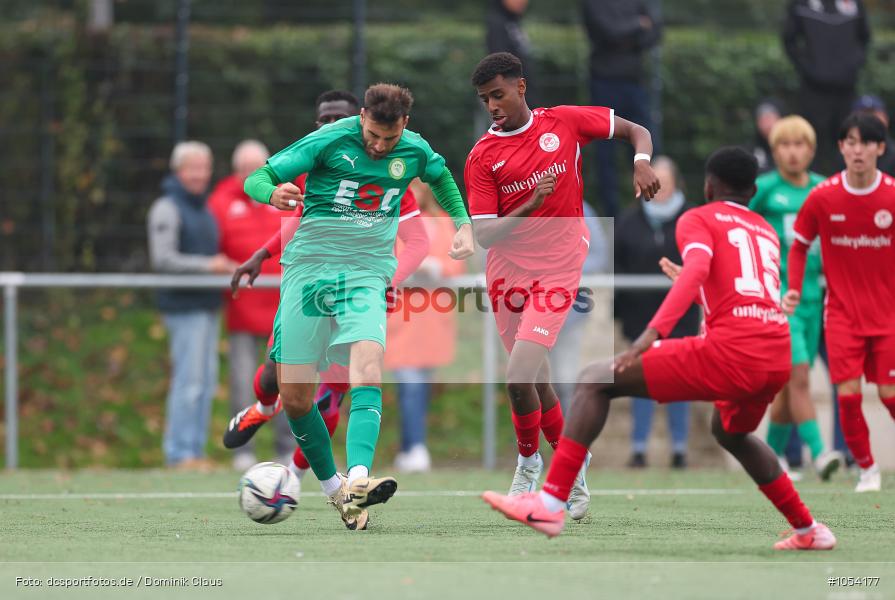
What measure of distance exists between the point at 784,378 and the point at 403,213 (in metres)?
2.82

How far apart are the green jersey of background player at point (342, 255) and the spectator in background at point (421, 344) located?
15.5 feet

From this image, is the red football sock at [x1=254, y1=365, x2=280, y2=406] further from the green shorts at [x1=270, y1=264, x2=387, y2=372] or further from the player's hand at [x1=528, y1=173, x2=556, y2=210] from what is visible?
the player's hand at [x1=528, y1=173, x2=556, y2=210]

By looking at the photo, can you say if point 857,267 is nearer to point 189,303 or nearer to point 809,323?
point 809,323

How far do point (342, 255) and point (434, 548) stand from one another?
1.80 meters

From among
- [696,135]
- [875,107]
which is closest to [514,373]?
[875,107]

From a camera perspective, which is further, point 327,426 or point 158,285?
point 158,285

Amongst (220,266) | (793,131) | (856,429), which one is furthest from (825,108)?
(220,266)

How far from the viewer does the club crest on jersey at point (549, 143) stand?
8.17 metres

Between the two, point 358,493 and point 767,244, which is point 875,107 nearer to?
point 767,244

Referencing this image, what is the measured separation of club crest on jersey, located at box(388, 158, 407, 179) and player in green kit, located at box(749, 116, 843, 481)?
4.24 meters

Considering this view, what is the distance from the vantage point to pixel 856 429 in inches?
395

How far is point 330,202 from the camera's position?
765cm

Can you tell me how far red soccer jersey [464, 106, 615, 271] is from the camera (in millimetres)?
8148

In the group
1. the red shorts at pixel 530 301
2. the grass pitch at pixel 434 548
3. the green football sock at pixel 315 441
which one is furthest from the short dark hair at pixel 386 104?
the grass pitch at pixel 434 548
